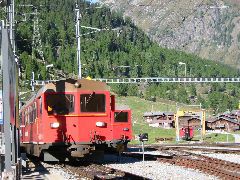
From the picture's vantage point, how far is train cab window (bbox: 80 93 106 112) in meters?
19.0

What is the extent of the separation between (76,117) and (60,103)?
702mm

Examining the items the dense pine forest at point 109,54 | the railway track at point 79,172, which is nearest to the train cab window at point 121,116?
the railway track at point 79,172

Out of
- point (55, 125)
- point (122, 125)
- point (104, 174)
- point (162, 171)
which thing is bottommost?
point (162, 171)

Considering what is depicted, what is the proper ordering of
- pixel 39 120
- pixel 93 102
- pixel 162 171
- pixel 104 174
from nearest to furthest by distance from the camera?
pixel 104 174 < pixel 162 171 < pixel 93 102 < pixel 39 120

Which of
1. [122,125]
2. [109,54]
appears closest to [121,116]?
[122,125]

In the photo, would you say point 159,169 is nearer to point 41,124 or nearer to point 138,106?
point 41,124

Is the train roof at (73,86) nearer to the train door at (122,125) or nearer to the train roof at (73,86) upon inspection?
the train roof at (73,86)

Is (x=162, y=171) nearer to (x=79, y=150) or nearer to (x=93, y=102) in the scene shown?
(x=79, y=150)

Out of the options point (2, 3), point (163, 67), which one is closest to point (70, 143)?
point (2, 3)

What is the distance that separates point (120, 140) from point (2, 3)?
25.4 feet

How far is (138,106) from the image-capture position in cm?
12256

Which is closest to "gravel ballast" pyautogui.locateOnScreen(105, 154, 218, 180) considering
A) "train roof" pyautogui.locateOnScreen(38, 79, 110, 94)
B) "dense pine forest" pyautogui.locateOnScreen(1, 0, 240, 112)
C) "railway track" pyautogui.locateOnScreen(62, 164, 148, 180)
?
"railway track" pyautogui.locateOnScreen(62, 164, 148, 180)

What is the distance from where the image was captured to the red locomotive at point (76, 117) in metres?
18.8

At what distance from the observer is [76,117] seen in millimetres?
18766
